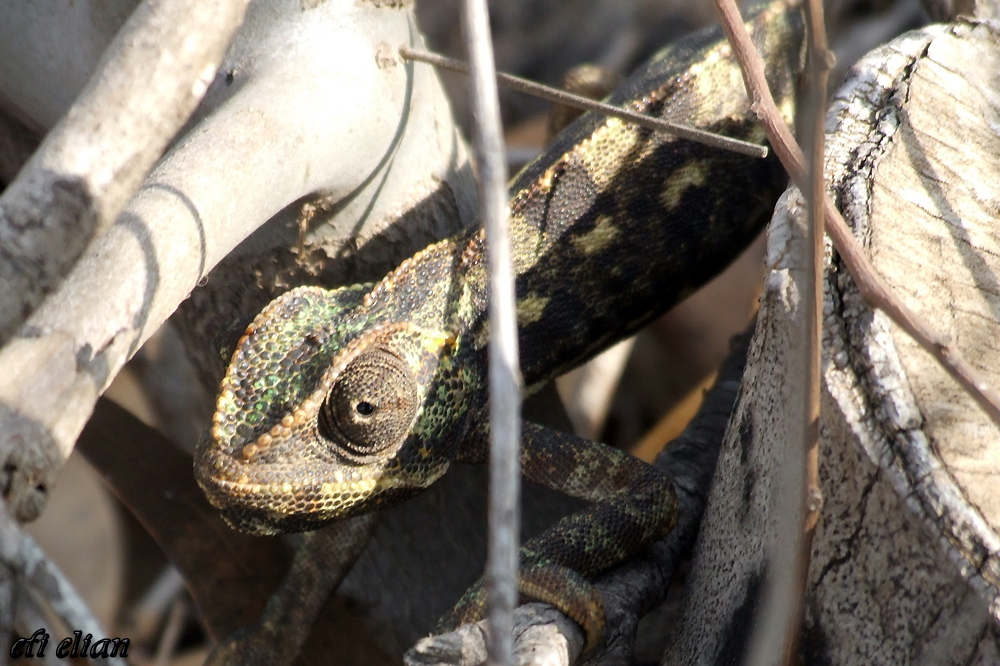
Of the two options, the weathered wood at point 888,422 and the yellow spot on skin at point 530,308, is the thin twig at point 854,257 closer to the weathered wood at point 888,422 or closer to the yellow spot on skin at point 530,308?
the weathered wood at point 888,422

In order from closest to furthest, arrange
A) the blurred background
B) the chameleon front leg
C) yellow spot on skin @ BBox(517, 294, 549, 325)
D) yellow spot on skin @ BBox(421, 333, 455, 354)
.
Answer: the chameleon front leg < yellow spot on skin @ BBox(421, 333, 455, 354) < yellow spot on skin @ BBox(517, 294, 549, 325) < the blurred background

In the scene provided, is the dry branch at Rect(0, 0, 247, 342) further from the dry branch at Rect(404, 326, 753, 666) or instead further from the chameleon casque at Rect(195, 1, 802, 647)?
the dry branch at Rect(404, 326, 753, 666)

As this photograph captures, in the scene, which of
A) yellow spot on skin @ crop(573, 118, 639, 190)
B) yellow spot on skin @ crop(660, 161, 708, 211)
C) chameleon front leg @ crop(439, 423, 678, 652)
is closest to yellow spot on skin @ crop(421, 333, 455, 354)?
chameleon front leg @ crop(439, 423, 678, 652)

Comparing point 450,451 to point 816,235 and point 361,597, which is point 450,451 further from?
point 816,235

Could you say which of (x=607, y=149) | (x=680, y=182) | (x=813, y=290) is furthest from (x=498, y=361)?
(x=680, y=182)

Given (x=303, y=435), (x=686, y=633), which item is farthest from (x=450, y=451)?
(x=686, y=633)
